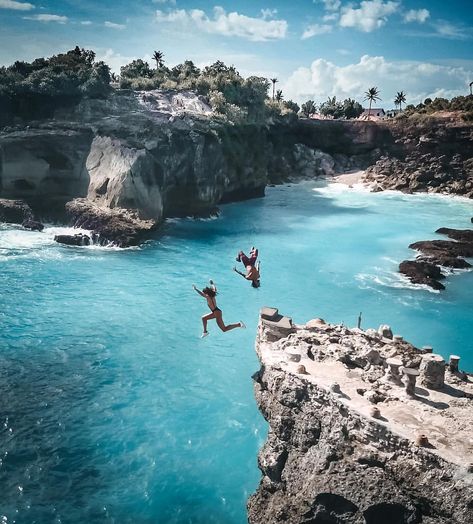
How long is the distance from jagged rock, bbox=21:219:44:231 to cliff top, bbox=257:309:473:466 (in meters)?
33.2

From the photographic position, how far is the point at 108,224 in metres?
44.0

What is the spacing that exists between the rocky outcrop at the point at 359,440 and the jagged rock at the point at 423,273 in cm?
2107

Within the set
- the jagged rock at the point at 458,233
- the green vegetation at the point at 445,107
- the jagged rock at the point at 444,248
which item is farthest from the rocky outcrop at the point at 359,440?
the green vegetation at the point at 445,107

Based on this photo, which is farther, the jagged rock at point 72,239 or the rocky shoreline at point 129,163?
the rocky shoreline at point 129,163

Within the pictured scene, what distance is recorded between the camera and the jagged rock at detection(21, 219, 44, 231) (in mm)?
45906

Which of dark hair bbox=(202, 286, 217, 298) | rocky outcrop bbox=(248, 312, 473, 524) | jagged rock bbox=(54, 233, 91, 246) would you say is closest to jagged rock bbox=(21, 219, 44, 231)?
jagged rock bbox=(54, 233, 91, 246)

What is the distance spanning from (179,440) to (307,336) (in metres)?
6.26

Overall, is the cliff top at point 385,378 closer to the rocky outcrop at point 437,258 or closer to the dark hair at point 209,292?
the dark hair at point 209,292

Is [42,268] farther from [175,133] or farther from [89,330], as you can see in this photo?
[175,133]

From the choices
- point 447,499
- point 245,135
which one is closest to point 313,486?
point 447,499

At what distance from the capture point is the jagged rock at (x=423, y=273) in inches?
1460

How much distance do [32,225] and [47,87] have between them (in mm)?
15762

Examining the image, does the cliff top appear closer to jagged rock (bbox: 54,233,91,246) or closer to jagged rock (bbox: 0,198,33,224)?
jagged rock (bbox: 54,233,91,246)

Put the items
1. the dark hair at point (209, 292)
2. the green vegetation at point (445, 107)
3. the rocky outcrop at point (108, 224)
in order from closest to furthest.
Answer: the dark hair at point (209, 292) → the rocky outcrop at point (108, 224) → the green vegetation at point (445, 107)
